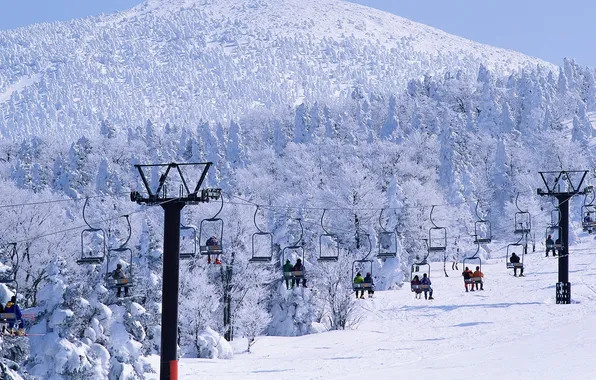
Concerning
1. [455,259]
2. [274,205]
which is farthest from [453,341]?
[455,259]

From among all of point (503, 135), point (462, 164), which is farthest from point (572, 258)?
point (503, 135)

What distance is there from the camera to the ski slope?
3450cm

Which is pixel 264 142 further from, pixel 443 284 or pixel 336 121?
pixel 443 284

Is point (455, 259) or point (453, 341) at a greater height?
point (455, 259)

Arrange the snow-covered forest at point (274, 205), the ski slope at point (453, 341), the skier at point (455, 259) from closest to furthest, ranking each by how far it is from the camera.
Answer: the ski slope at point (453, 341)
the snow-covered forest at point (274, 205)
the skier at point (455, 259)

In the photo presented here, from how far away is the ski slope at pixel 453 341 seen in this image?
34500 millimetres

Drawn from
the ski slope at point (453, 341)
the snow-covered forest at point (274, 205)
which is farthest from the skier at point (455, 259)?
the ski slope at point (453, 341)

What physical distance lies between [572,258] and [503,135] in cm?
8909

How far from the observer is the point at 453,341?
45469 mm

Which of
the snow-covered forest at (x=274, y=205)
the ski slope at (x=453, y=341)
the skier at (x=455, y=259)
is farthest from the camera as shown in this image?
the skier at (x=455, y=259)

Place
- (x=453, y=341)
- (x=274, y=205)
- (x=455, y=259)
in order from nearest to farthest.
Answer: (x=453, y=341) → (x=274, y=205) → (x=455, y=259)

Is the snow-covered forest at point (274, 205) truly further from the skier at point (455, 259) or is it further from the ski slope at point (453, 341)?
the ski slope at point (453, 341)

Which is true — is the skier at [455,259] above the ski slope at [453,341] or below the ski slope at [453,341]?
above

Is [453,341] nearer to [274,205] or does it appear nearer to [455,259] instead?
[274,205]
